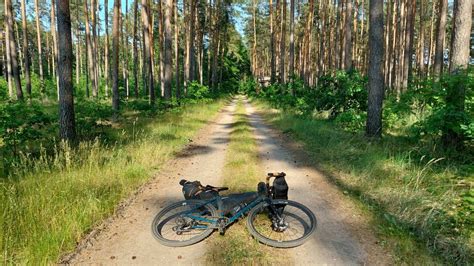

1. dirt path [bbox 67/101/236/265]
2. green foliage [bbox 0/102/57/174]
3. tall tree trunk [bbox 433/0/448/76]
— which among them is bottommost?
dirt path [bbox 67/101/236/265]

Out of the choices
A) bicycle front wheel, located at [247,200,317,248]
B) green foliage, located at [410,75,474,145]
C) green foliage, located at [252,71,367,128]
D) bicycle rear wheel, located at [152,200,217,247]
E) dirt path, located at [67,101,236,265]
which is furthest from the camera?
green foliage, located at [252,71,367,128]

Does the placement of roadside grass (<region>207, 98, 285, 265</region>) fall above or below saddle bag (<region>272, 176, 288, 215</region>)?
below

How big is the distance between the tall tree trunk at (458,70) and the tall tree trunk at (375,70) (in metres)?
1.88

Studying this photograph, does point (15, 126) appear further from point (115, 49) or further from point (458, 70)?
point (115, 49)

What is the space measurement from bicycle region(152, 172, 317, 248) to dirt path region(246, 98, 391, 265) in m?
0.27

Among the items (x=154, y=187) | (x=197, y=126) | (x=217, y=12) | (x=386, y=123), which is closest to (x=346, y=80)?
(x=386, y=123)

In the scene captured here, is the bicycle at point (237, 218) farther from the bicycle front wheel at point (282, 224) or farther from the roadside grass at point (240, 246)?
the roadside grass at point (240, 246)

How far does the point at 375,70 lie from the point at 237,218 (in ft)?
22.9

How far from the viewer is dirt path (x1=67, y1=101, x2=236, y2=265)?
12.1 feet

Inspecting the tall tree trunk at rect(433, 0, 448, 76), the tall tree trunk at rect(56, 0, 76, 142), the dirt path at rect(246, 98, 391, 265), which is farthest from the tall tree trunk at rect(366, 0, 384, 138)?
the tall tree trunk at rect(433, 0, 448, 76)

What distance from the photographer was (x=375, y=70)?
29.4 feet

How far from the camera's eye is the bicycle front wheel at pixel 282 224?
13.1 ft

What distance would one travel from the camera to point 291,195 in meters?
5.77

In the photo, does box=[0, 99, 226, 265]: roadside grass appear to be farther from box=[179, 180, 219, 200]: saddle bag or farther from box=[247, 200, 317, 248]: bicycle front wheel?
box=[247, 200, 317, 248]: bicycle front wheel
